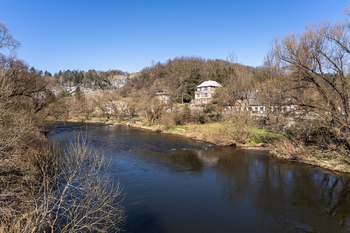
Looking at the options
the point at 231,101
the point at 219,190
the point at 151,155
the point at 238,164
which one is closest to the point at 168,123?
the point at 231,101

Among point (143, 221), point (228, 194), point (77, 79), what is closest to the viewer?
point (143, 221)

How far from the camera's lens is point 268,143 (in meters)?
24.3

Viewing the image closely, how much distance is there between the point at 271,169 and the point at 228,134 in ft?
28.7

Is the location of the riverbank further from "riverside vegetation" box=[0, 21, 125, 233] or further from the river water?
"riverside vegetation" box=[0, 21, 125, 233]

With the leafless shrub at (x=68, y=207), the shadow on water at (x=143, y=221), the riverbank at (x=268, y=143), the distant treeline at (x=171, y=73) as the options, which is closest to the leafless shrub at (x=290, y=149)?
the riverbank at (x=268, y=143)

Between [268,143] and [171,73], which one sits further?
[171,73]

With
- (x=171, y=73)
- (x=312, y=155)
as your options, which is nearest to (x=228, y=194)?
(x=312, y=155)

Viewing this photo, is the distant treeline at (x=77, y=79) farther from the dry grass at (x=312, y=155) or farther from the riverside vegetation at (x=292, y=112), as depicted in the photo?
the dry grass at (x=312, y=155)

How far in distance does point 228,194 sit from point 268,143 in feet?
46.9

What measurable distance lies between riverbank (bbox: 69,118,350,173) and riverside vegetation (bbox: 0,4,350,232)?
88 millimetres

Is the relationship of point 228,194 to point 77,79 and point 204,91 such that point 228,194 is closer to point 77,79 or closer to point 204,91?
point 204,91

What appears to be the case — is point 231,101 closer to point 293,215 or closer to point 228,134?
point 228,134

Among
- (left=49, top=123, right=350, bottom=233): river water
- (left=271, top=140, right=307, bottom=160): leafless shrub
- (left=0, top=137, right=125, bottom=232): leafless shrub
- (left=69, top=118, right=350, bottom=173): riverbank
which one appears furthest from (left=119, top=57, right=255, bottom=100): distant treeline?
(left=0, top=137, right=125, bottom=232): leafless shrub

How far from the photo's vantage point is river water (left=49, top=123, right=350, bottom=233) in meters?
9.66
